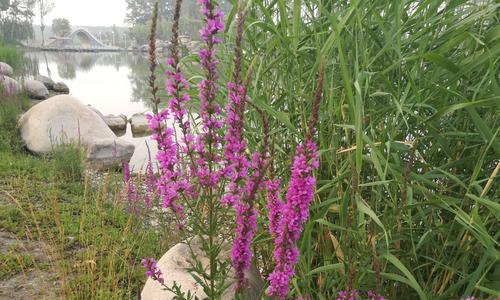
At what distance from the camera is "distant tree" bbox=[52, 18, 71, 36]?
98.2m

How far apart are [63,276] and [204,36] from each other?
89.2 inches

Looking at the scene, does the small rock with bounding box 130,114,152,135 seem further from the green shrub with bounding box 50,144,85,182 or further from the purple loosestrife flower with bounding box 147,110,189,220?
the purple loosestrife flower with bounding box 147,110,189,220

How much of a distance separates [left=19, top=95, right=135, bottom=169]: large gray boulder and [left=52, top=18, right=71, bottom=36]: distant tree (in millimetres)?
101654

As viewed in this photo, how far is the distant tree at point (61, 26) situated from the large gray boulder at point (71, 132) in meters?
102

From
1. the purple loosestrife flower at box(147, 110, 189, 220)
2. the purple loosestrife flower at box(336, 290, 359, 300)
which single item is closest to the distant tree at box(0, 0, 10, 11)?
the purple loosestrife flower at box(147, 110, 189, 220)

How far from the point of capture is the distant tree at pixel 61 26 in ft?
322

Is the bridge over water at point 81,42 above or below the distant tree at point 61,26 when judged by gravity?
below

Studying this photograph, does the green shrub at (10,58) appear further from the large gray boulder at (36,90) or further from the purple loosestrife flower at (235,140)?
the purple loosestrife flower at (235,140)

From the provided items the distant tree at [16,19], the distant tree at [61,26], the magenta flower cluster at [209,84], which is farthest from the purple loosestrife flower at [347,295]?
the distant tree at [61,26]

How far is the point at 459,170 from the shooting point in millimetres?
2209

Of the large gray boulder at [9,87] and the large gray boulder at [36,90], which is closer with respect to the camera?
the large gray boulder at [9,87]

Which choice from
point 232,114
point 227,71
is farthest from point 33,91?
point 232,114

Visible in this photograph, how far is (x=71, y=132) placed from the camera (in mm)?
8672

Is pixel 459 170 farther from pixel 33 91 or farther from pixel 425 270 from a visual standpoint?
pixel 33 91
